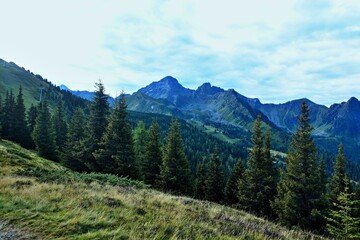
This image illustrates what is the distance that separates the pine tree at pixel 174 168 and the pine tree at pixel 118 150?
4.97 meters

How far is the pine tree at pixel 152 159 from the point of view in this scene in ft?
145

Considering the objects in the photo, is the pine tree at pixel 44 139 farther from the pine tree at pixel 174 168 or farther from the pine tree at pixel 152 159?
the pine tree at pixel 174 168

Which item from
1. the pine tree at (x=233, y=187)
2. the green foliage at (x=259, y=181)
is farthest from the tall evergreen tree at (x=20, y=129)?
the green foliage at (x=259, y=181)

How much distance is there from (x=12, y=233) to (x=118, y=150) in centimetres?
3101

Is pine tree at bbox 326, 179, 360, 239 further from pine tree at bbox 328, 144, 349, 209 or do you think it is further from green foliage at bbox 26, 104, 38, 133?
green foliage at bbox 26, 104, 38, 133

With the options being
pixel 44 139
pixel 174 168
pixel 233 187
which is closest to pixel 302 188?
pixel 233 187

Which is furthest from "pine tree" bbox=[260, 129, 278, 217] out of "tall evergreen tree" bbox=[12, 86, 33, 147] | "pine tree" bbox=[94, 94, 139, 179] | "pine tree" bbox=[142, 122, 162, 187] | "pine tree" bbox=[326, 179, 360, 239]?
"tall evergreen tree" bbox=[12, 86, 33, 147]

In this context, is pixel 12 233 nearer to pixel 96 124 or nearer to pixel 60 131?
pixel 96 124

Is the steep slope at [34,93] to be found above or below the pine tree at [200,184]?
above

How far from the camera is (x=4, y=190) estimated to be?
9.55 metres

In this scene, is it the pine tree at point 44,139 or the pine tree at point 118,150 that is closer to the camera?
the pine tree at point 118,150

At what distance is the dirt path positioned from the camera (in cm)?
528

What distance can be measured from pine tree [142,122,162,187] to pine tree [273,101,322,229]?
19.7 meters

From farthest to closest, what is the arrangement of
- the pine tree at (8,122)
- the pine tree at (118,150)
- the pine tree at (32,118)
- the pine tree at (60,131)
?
the pine tree at (32,118) < the pine tree at (60,131) < the pine tree at (8,122) < the pine tree at (118,150)
